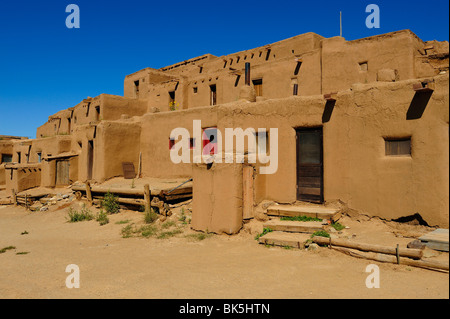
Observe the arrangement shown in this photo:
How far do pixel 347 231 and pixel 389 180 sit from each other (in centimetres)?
152

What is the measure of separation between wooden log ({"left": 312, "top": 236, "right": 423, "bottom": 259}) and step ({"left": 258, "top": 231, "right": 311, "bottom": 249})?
1.09 ft

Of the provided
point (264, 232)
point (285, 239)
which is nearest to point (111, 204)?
point (264, 232)

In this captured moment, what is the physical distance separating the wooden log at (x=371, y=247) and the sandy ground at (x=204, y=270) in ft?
0.66

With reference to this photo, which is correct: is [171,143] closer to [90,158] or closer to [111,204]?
[111,204]

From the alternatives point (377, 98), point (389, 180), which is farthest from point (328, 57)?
point (389, 180)

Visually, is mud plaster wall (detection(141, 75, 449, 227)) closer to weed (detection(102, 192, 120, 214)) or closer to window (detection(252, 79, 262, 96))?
weed (detection(102, 192, 120, 214))

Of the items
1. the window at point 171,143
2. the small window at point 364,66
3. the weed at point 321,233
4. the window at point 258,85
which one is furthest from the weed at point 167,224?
the small window at point 364,66

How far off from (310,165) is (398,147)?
237 cm

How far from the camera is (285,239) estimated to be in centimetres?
739

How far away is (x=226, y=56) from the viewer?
2244 cm

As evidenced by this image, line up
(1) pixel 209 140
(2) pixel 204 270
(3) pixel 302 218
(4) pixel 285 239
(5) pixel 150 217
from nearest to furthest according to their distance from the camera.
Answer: (2) pixel 204 270 < (4) pixel 285 239 < (3) pixel 302 218 < (5) pixel 150 217 < (1) pixel 209 140

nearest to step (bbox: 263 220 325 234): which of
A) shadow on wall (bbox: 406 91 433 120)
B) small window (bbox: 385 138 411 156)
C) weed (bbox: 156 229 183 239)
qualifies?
small window (bbox: 385 138 411 156)

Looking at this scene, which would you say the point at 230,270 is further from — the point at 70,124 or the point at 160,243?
the point at 70,124

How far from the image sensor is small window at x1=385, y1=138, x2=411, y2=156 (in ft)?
24.5
